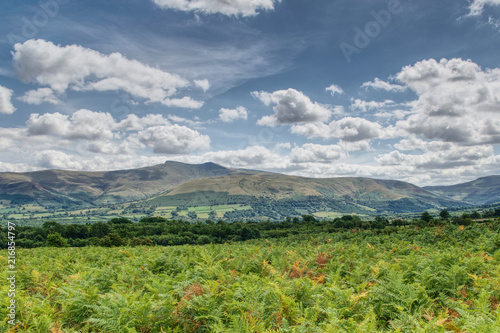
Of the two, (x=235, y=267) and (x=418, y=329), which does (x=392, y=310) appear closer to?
(x=418, y=329)

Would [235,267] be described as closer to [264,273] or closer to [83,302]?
[264,273]

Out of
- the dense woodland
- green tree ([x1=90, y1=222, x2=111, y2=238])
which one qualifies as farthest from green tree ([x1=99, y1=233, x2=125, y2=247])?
green tree ([x1=90, y1=222, x2=111, y2=238])

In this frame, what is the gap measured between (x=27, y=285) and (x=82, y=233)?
9124 cm

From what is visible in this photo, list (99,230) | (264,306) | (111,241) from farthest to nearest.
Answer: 1. (99,230)
2. (111,241)
3. (264,306)

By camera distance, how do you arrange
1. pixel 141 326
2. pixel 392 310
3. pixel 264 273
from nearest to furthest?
pixel 141 326, pixel 392 310, pixel 264 273

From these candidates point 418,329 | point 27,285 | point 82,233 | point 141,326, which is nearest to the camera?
point 418,329

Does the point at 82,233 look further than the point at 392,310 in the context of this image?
Yes

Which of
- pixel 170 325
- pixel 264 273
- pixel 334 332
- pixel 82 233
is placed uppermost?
pixel 334 332

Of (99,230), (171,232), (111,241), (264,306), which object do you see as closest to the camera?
(264,306)

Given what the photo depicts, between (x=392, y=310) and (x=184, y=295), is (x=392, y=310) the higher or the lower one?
the lower one

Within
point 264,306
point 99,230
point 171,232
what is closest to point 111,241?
point 99,230

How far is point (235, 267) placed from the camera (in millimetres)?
13914

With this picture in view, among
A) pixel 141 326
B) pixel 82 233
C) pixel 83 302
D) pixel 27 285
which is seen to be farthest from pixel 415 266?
pixel 82 233

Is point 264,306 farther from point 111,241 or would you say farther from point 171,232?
point 171,232
